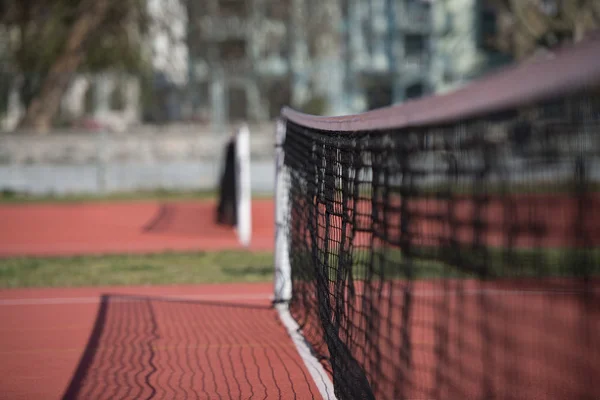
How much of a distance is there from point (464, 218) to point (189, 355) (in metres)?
3.07

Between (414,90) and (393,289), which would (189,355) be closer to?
(393,289)

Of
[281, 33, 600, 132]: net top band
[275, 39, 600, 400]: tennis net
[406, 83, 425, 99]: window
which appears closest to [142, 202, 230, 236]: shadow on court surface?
[275, 39, 600, 400]: tennis net

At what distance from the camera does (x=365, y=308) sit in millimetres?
4812

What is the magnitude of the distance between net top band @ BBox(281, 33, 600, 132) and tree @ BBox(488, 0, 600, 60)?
88.0 feet

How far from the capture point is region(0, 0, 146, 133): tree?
33.0 meters

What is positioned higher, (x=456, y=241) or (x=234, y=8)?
(x=234, y=8)

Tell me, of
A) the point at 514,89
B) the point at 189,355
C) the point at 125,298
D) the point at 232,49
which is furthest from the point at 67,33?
the point at 514,89

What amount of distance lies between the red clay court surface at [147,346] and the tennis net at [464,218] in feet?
1.40

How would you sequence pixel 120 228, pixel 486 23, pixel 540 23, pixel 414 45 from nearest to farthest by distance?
1. pixel 120 228
2. pixel 540 23
3. pixel 414 45
4. pixel 486 23

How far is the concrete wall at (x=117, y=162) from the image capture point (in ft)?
85.6

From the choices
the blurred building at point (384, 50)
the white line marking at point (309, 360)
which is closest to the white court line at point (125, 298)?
the white line marking at point (309, 360)

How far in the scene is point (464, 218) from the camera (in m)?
4.16

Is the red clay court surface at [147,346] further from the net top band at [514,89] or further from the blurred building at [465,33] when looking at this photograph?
the blurred building at [465,33]

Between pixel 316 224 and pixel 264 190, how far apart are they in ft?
66.3
